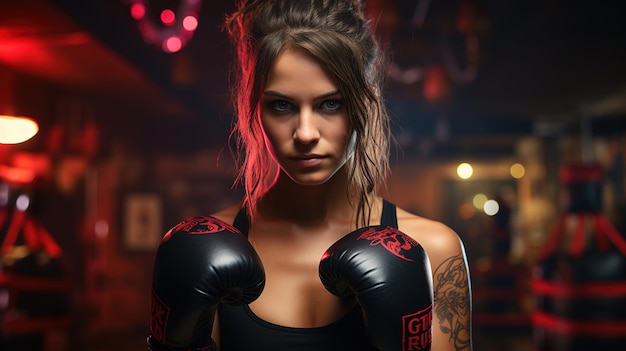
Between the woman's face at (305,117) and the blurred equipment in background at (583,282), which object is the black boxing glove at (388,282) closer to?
the woman's face at (305,117)

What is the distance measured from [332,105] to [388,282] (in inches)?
13.5

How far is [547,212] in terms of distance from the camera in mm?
9953

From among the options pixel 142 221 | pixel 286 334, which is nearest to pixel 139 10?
pixel 286 334

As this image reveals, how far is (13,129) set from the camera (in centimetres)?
469

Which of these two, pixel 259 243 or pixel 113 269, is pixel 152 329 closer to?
pixel 259 243

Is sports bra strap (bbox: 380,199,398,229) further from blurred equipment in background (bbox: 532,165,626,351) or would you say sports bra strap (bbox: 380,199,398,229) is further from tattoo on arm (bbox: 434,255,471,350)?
blurred equipment in background (bbox: 532,165,626,351)

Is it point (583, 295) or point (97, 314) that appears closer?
point (583, 295)

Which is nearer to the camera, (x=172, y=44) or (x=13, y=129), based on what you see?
(x=172, y=44)

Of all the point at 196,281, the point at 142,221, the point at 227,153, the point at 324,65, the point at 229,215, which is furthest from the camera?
the point at 227,153

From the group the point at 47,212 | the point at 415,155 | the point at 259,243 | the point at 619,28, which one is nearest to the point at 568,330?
the point at 619,28

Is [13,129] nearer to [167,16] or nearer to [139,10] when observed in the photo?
[167,16]

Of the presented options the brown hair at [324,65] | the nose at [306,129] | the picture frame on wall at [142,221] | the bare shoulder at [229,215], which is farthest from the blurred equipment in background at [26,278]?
the picture frame on wall at [142,221]

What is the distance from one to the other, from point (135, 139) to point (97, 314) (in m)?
2.44

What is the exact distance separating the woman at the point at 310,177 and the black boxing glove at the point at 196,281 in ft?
0.07
